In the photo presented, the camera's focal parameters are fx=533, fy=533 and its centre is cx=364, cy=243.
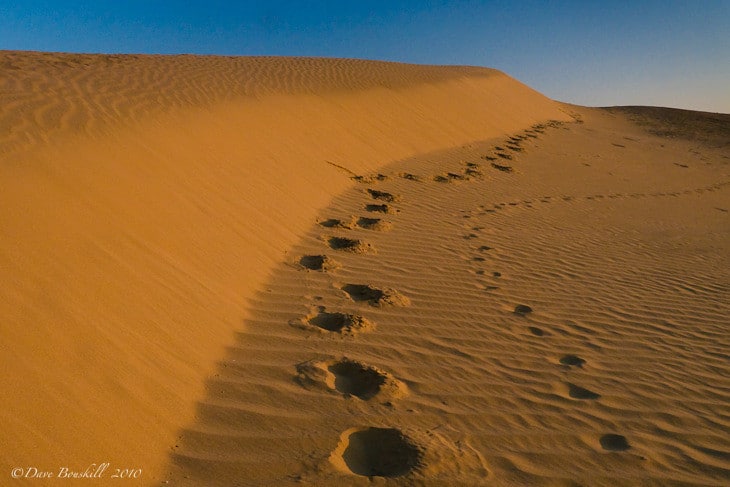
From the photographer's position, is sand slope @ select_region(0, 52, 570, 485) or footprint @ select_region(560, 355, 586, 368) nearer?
sand slope @ select_region(0, 52, 570, 485)

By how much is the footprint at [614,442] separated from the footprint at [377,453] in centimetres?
101

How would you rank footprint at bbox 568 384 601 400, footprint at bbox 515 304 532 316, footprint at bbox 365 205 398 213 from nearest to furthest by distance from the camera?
footprint at bbox 568 384 601 400 → footprint at bbox 515 304 532 316 → footprint at bbox 365 205 398 213

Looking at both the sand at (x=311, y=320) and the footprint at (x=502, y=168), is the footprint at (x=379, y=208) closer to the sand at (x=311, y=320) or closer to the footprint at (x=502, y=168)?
the sand at (x=311, y=320)

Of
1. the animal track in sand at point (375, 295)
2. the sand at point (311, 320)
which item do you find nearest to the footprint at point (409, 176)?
the sand at point (311, 320)

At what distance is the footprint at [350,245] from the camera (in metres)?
5.54

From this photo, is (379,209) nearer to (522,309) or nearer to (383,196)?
(383,196)

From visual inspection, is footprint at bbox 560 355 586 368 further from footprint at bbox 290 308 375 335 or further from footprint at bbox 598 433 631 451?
footprint at bbox 290 308 375 335

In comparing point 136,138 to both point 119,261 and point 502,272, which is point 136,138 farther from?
point 502,272

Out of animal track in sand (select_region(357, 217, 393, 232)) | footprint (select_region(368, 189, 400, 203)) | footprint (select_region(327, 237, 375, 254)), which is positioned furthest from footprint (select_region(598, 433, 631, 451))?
footprint (select_region(368, 189, 400, 203))

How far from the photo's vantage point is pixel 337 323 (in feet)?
12.8

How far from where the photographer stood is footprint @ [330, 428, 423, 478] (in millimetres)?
2449

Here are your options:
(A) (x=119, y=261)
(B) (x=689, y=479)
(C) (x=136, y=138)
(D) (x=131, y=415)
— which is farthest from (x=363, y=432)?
(C) (x=136, y=138)

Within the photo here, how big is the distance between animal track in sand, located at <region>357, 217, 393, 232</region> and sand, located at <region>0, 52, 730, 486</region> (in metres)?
0.05

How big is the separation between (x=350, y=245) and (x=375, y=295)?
1.27 m
